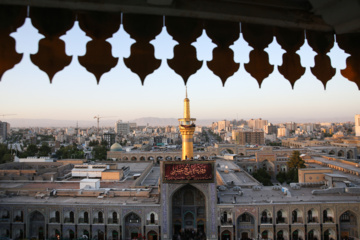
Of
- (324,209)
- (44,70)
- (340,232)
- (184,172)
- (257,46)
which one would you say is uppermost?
(257,46)

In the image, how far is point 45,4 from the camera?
1.72m

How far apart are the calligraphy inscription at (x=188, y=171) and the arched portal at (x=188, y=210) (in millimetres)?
681

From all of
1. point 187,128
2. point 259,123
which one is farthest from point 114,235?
point 259,123

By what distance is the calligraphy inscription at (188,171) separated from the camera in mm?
12055

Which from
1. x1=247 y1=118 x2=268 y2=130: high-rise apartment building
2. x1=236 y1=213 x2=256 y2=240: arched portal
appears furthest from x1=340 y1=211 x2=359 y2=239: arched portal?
x1=247 y1=118 x2=268 y2=130: high-rise apartment building

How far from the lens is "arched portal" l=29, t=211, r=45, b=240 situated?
1198 cm

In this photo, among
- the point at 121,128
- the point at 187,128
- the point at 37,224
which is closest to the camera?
the point at 37,224

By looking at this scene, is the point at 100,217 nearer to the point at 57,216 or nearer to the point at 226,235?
the point at 57,216

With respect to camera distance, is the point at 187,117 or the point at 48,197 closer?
the point at 48,197

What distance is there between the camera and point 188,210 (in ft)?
40.7

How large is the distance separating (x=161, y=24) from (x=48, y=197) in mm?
12605

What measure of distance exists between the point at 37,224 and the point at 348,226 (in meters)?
12.3

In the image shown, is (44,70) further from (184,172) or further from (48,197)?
(48,197)

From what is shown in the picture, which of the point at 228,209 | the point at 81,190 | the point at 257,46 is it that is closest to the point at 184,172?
the point at 228,209
